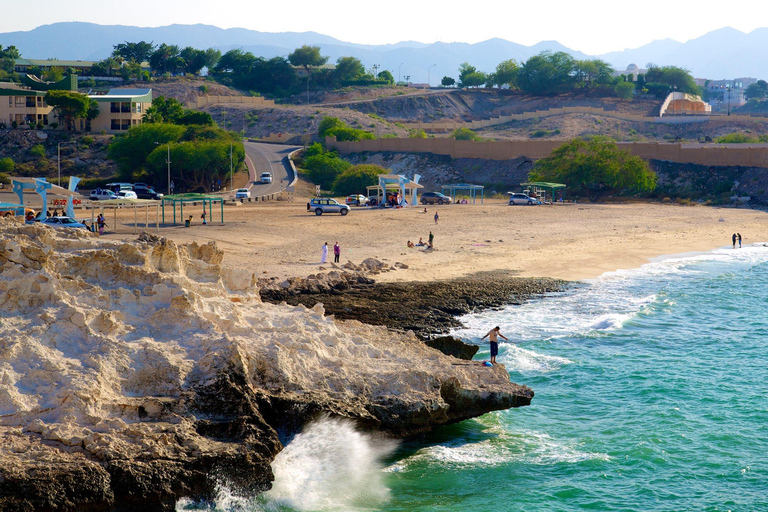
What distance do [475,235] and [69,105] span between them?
60752 millimetres

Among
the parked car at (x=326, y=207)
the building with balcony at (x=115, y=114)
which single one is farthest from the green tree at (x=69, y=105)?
the parked car at (x=326, y=207)

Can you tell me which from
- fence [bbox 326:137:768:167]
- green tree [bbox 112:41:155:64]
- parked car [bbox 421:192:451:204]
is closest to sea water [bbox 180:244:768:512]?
parked car [bbox 421:192:451:204]

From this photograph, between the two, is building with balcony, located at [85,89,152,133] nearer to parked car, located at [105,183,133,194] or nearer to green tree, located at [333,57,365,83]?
parked car, located at [105,183,133,194]

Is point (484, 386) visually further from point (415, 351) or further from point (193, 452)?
point (193, 452)

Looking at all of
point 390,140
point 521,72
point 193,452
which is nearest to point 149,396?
point 193,452

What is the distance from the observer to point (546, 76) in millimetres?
140125

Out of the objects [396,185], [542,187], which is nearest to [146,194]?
[396,185]

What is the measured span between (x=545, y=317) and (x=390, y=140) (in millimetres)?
60613

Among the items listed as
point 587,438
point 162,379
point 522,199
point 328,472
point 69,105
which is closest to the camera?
point 162,379

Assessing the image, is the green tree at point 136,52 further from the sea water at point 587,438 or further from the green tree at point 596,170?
the sea water at point 587,438

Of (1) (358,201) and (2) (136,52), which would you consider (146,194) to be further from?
(2) (136,52)

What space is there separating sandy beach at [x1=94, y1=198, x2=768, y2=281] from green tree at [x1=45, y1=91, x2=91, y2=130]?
39.1 m

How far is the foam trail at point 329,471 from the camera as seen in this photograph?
45.4ft

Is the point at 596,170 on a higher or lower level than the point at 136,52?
lower
